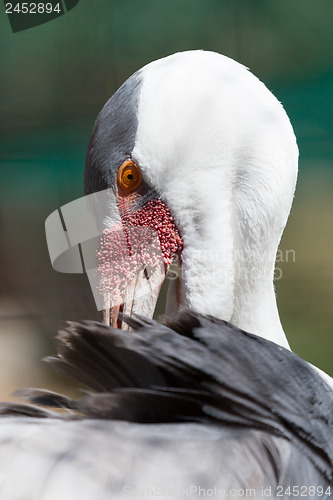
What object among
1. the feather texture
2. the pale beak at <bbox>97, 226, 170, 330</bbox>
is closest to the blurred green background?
the pale beak at <bbox>97, 226, 170, 330</bbox>

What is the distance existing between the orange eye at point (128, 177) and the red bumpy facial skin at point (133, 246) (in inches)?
0.8

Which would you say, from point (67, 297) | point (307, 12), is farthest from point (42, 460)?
point (307, 12)

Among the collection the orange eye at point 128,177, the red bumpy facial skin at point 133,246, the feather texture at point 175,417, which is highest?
the orange eye at point 128,177

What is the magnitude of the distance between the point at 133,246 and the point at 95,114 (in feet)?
4.37

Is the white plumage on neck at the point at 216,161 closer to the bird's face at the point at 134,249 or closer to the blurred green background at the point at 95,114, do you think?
the bird's face at the point at 134,249

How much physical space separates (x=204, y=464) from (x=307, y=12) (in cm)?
198

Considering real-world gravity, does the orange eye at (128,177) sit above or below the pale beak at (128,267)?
above

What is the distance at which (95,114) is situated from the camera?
2330mm

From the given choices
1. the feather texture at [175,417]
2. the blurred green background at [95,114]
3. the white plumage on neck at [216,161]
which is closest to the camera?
the feather texture at [175,417]

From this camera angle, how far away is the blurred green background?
7.52 ft

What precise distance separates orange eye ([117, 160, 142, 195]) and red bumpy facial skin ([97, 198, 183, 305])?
0.06 feet

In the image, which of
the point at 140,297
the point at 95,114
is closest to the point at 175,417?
the point at 140,297

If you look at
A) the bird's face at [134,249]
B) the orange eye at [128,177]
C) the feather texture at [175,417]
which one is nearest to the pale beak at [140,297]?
the bird's face at [134,249]

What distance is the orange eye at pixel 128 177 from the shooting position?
41.0 inches
